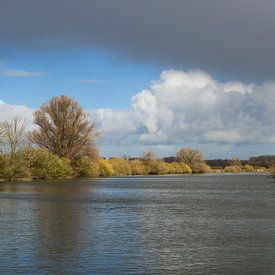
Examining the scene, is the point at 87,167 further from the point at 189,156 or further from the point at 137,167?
the point at 189,156

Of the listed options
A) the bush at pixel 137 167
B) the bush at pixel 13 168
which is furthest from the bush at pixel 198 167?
the bush at pixel 13 168

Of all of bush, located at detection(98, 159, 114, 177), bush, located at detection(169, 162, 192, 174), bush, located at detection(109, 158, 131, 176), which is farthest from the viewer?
bush, located at detection(169, 162, 192, 174)

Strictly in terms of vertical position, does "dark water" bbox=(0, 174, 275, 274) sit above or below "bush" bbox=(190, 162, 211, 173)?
below

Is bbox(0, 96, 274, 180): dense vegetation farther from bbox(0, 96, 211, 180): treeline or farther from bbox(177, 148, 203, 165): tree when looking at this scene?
bbox(177, 148, 203, 165): tree

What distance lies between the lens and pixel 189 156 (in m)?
127

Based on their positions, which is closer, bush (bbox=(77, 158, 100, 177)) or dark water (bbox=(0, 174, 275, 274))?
dark water (bbox=(0, 174, 275, 274))

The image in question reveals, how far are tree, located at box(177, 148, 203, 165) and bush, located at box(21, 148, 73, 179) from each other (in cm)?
5336

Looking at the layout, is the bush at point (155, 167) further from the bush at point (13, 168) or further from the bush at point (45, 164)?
the bush at point (13, 168)

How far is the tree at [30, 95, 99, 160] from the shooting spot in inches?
2975

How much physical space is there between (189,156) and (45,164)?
199 ft

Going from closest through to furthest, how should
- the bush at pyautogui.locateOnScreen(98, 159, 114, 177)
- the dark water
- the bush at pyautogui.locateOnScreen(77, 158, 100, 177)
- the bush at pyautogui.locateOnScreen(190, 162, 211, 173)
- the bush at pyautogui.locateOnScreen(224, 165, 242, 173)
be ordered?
the dark water
the bush at pyautogui.locateOnScreen(77, 158, 100, 177)
the bush at pyautogui.locateOnScreen(98, 159, 114, 177)
the bush at pyautogui.locateOnScreen(190, 162, 211, 173)
the bush at pyautogui.locateOnScreen(224, 165, 242, 173)

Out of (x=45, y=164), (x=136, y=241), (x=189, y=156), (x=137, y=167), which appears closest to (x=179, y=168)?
(x=189, y=156)

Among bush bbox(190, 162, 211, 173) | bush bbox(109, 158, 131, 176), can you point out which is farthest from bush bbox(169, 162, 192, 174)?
bush bbox(109, 158, 131, 176)

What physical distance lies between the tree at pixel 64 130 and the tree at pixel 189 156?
5174 centimetres
